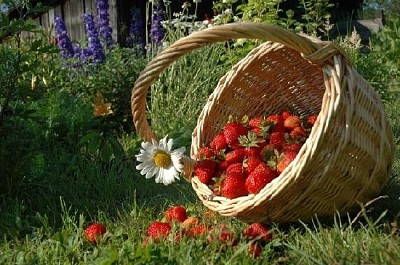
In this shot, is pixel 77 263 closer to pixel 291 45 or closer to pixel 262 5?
pixel 291 45

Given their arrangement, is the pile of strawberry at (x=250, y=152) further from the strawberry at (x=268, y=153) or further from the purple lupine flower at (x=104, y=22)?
the purple lupine flower at (x=104, y=22)

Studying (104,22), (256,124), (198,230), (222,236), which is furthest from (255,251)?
(104,22)

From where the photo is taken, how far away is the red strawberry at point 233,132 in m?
2.54

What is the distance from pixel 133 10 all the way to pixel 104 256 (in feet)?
17.8

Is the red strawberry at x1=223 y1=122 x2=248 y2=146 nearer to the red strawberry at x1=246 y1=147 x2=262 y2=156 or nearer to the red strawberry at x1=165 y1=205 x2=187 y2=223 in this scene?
the red strawberry at x1=246 y1=147 x2=262 y2=156

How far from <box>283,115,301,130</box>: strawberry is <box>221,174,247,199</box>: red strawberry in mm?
401

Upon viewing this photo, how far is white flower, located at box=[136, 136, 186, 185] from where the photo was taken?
2422mm

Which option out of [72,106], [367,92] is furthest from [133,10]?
[367,92]

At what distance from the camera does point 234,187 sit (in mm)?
2264

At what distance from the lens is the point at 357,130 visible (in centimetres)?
216

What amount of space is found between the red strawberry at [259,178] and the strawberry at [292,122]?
37 cm

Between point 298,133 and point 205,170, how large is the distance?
40cm

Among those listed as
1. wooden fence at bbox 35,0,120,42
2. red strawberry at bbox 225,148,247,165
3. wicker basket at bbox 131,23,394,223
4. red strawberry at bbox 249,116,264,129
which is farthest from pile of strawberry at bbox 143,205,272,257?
wooden fence at bbox 35,0,120,42

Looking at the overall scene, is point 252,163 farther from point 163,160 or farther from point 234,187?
point 163,160
